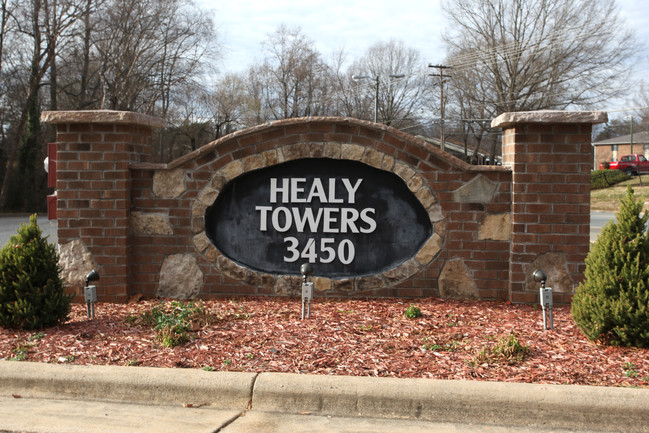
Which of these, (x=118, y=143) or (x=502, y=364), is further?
(x=118, y=143)

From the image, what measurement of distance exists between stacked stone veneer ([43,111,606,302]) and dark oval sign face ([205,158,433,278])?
146 mm

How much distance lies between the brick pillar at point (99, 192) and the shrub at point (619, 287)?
4.38m

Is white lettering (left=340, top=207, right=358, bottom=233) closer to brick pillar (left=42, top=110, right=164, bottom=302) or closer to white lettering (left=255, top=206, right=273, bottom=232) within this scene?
white lettering (left=255, top=206, right=273, bottom=232)

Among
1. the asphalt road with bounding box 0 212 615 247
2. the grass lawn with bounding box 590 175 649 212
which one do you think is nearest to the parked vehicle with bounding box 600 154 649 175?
the grass lawn with bounding box 590 175 649 212

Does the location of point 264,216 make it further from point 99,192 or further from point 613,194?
point 613,194

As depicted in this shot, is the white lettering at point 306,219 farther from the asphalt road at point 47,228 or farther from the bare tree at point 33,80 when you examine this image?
the bare tree at point 33,80

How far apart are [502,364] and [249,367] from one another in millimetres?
1756

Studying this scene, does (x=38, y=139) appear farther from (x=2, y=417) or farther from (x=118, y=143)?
(x=2, y=417)

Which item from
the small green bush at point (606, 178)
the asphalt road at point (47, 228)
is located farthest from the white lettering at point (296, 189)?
the small green bush at point (606, 178)

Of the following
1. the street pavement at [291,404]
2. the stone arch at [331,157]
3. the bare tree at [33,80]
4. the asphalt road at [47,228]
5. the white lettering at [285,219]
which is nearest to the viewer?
the street pavement at [291,404]

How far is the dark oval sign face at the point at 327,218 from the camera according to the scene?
6422 mm

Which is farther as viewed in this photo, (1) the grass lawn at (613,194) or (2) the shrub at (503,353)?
(1) the grass lawn at (613,194)

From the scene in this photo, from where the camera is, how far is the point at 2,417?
3.78m

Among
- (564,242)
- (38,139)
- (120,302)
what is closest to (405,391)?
(564,242)
